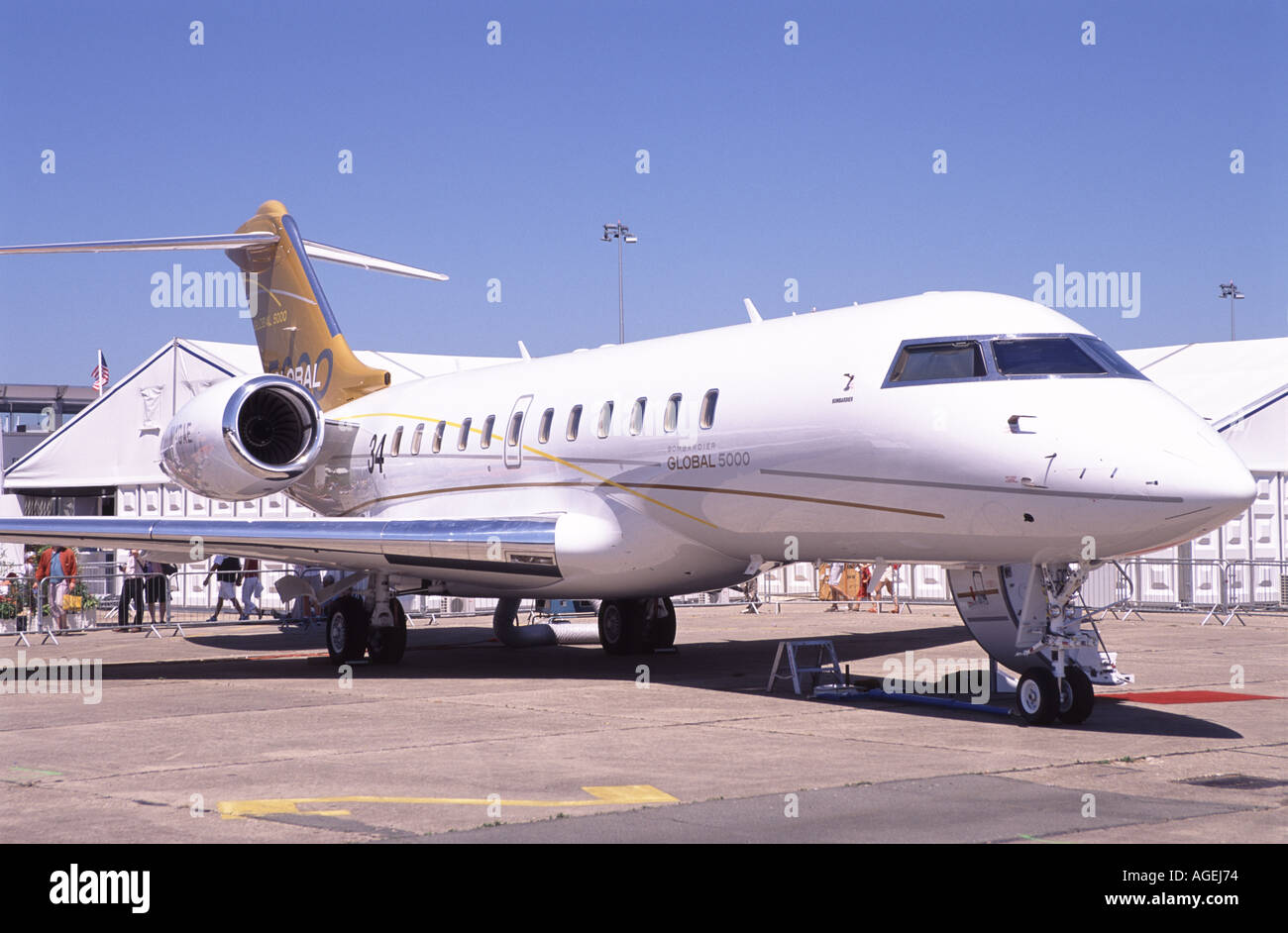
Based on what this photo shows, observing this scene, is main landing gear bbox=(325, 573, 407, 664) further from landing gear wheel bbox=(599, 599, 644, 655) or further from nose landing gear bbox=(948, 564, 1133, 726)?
nose landing gear bbox=(948, 564, 1133, 726)

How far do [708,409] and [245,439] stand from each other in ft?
23.5

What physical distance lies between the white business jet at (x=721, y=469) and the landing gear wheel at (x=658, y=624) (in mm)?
29

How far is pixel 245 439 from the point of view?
18.0m

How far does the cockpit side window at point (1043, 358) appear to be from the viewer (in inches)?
440

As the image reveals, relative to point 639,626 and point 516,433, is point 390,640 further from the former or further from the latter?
point 639,626

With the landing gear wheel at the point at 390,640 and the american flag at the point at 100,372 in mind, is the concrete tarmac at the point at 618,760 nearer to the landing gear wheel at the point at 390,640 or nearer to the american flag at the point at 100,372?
→ the landing gear wheel at the point at 390,640

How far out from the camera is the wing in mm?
15273

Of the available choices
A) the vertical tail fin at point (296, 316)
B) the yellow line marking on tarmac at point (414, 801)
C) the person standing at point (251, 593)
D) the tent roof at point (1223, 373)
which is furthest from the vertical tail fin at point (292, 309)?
the tent roof at point (1223, 373)

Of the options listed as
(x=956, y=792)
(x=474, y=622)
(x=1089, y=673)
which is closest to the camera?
(x=956, y=792)

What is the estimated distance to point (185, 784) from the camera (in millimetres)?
8695

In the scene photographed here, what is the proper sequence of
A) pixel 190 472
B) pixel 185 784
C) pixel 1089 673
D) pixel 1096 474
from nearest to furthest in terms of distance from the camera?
pixel 185 784 < pixel 1096 474 < pixel 1089 673 < pixel 190 472

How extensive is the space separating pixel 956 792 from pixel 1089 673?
3.59 m

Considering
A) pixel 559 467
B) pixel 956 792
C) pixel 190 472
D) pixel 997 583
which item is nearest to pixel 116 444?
pixel 190 472
